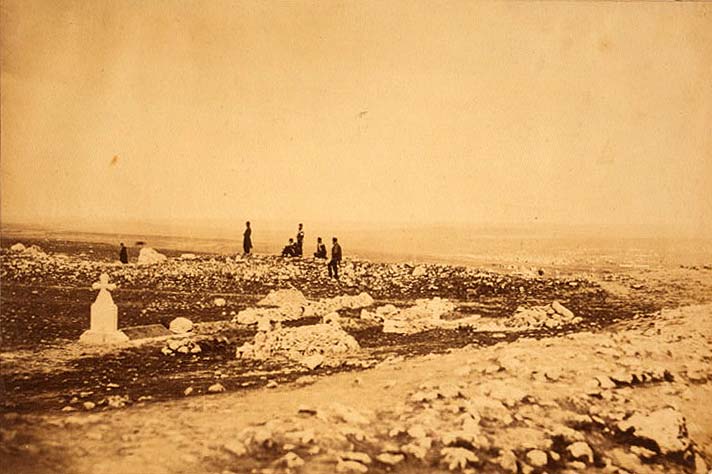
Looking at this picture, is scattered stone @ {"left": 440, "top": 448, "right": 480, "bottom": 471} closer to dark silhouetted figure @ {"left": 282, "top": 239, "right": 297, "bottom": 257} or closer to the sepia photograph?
the sepia photograph

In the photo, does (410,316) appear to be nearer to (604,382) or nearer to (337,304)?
(337,304)

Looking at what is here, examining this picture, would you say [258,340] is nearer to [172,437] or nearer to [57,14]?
[172,437]

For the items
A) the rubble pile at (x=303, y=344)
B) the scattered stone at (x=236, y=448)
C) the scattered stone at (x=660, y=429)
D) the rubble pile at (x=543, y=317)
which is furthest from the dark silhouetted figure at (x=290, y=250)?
the scattered stone at (x=660, y=429)

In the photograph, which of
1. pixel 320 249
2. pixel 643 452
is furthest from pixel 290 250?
pixel 643 452

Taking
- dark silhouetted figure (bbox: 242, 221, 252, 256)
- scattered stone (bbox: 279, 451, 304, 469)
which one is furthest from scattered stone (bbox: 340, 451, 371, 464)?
dark silhouetted figure (bbox: 242, 221, 252, 256)

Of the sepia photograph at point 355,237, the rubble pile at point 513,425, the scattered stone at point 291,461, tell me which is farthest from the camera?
the sepia photograph at point 355,237

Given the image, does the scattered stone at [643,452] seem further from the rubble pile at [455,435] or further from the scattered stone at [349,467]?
the scattered stone at [349,467]
